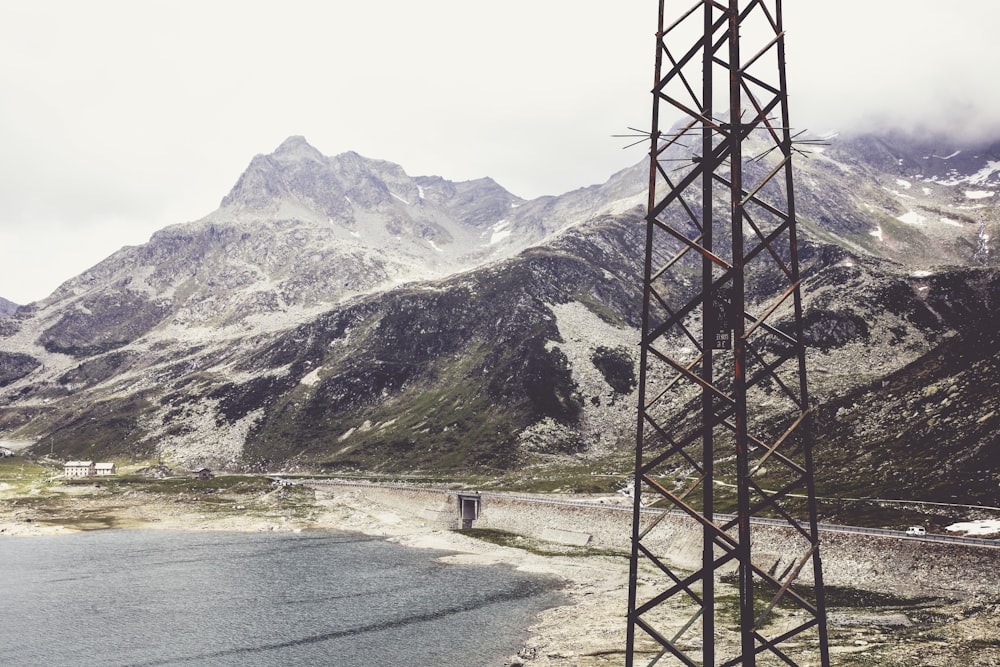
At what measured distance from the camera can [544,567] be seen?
10456 cm

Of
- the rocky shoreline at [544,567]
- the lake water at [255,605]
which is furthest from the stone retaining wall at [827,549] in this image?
the lake water at [255,605]

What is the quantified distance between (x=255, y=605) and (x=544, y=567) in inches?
1682

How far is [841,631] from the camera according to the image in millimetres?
55906

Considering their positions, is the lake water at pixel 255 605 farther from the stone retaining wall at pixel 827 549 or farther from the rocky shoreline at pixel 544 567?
the stone retaining wall at pixel 827 549

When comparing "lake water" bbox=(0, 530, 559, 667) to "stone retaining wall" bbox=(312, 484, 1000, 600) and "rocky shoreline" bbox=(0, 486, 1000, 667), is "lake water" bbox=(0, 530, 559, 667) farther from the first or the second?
"stone retaining wall" bbox=(312, 484, 1000, 600)

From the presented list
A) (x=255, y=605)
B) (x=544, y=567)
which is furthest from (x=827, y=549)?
(x=255, y=605)

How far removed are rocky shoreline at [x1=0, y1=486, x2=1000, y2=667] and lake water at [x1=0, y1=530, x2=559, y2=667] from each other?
16.1 feet

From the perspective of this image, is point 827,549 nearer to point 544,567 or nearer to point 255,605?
point 544,567

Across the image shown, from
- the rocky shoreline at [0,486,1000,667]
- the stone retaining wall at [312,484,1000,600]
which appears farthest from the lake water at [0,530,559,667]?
the stone retaining wall at [312,484,1000,600]

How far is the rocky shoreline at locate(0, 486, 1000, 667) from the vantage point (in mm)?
49500

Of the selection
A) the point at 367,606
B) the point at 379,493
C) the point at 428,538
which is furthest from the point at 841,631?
the point at 379,493

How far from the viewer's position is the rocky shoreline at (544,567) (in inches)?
1949

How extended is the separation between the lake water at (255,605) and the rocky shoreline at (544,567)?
16.1 feet

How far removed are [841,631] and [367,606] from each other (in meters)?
51.8
